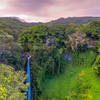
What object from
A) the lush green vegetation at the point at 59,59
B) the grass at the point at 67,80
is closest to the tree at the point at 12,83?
the lush green vegetation at the point at 59,59

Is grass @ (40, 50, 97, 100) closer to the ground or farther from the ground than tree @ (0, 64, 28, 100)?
closer to the ground

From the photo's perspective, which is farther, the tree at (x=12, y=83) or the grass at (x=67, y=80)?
the grass at (x=67, y=80)

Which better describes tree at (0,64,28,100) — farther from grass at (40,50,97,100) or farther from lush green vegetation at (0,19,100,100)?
grass at (40,50,97,100)

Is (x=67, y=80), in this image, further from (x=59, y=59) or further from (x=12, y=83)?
(x=12, y=83)

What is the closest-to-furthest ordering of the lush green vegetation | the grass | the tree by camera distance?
the tree < the lush green vegetation < the grass

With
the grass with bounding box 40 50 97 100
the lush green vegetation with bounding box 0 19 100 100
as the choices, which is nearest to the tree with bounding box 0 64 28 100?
the lush green vegetation with bounding box 0 19 100 100

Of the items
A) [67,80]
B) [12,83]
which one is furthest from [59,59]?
[12,83]

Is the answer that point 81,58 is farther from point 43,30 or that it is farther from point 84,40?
point 43,30

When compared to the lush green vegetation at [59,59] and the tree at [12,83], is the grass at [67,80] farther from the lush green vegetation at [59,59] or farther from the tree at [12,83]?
the tree at [12,83]
